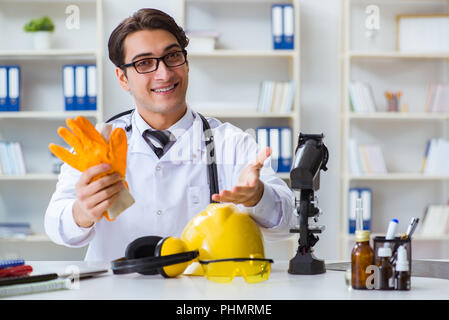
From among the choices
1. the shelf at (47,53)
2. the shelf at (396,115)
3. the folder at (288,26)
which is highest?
the folder at (288,26)

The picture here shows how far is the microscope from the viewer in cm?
127

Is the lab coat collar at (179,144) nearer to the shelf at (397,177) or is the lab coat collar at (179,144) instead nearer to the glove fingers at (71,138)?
the glove fingers at (71,138)

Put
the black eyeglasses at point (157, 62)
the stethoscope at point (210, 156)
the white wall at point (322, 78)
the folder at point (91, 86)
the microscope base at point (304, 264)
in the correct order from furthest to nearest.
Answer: the white wall at point (322, 78) < the folder at point (91, 86) < the stethoscope at point (210, 156) < the black eyeglasses at point (157, 62) < the microscope base at point (304, 264)

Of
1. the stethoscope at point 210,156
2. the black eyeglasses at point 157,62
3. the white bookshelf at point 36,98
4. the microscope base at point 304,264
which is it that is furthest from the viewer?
the white bookshelf at point 36,98

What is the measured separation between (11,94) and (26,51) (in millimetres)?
265

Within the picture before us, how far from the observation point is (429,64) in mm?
3994

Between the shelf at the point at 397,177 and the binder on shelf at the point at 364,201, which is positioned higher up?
the shelf at the point at 397,177

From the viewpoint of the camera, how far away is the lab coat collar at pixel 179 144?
172 cm

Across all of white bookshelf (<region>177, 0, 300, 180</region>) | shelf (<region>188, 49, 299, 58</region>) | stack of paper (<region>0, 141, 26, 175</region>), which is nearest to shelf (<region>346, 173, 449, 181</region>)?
white bookshelf (<region>177, 0, 300, 180</region>)

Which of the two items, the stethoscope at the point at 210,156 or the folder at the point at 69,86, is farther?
the folder at the point at 69,86

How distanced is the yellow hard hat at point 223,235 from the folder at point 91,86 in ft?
8.05

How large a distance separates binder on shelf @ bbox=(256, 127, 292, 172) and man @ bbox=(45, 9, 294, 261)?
1811mm

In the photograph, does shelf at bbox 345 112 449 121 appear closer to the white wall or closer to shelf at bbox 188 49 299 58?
the white wall

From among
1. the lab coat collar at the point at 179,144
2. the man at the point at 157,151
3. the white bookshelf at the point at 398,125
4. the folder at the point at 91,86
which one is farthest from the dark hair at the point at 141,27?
the white bookshelf at the point at 398,125
